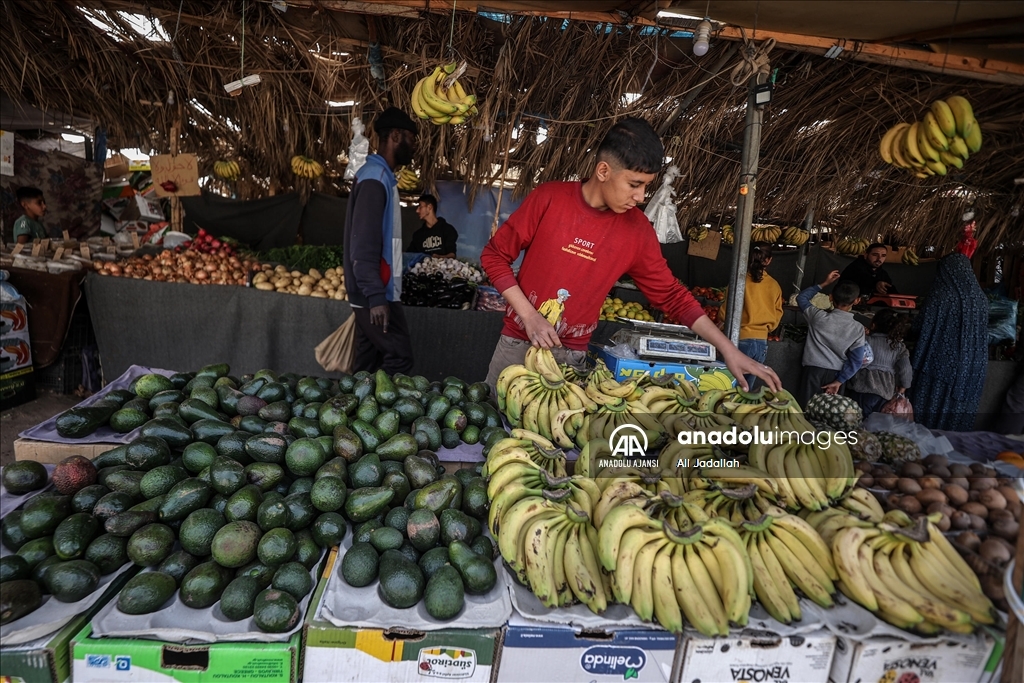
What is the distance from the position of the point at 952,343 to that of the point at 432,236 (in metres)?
5.61

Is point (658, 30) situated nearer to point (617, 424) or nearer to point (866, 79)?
point (866, 79)

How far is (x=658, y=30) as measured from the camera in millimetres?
3930

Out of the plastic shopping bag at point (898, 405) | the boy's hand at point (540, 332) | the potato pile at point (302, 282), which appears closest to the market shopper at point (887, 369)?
the plastic shopping bag at point (898, 405)

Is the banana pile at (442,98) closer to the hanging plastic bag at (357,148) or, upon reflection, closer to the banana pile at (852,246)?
the hanging plastic bag at (357,148)

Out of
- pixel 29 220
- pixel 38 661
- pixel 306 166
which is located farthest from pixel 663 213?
pixel 29 220

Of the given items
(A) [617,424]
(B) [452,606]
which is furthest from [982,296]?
(B) [452,606]

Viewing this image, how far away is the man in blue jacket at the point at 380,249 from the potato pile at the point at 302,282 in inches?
66.1

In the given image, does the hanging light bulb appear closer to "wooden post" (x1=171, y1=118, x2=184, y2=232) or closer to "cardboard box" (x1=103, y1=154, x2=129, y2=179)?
"wooden post" (x1=171, y1=118, x2=184, y2=232)

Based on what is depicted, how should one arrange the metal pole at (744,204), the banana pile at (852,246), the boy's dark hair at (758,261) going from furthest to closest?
1. the banana pile at (852,246)
2. the boy's dark hair at (758,261)
3. the metal pole at (744,204)

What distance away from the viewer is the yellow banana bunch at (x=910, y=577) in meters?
1.22

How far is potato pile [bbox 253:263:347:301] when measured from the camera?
5309mm

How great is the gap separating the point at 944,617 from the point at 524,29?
453 centimetres

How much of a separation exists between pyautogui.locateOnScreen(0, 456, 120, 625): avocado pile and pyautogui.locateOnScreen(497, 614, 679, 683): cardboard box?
3.59ft

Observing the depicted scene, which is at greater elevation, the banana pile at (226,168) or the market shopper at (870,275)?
the banana pile at (226,168)
